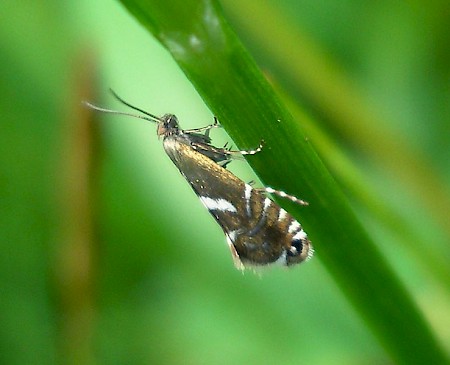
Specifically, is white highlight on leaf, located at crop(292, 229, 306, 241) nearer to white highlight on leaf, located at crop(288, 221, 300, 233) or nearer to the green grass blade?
white highlight on leaf, located at crop(288, 221, 300, 233)

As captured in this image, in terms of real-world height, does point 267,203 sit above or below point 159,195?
below

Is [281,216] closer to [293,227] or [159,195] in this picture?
[293,227]

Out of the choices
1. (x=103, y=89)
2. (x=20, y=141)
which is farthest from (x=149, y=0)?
(x=20, y=141)

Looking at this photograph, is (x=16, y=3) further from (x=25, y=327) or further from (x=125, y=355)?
(x=125, y=355)

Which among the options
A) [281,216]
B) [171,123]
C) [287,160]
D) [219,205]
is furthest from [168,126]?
[287,160]

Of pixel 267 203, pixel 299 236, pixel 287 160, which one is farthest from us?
pixel 267 203

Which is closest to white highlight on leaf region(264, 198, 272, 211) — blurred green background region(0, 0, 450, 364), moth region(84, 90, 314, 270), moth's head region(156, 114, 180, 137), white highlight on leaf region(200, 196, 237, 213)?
moth region(84, 90, 314, 270)
